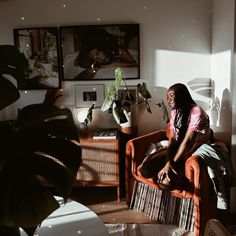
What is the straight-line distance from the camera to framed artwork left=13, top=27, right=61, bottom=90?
3.26 m

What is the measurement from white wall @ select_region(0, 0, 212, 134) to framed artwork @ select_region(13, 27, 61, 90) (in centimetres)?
9

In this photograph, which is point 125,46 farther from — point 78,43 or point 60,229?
point 60,229

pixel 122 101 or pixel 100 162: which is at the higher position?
pixel 122 101

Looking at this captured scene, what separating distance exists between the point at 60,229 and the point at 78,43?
2063 mm

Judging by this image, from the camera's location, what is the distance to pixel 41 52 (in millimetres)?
3293

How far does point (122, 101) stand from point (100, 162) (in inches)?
24.7

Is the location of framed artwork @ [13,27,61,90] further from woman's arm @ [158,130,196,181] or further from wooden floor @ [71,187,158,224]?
woman's arm @ [158,130,196,181]

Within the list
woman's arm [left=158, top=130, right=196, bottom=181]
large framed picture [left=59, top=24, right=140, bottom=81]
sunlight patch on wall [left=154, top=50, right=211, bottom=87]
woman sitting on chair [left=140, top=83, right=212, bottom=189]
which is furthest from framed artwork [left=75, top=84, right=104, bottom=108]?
woman's arm [left=158, top=130, right=196, bottom=181]

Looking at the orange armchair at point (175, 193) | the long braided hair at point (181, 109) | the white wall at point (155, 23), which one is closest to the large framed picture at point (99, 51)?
the white wall at point (155, 23)

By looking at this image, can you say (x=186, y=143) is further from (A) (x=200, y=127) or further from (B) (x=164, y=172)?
(B) (x=164, y=172)

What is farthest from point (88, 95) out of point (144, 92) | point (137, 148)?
point (137, 148)

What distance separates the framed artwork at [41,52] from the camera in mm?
A: 3258

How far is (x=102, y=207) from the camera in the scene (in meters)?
2.97

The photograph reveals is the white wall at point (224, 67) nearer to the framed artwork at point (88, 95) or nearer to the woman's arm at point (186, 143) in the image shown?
the woman's arm at point (186, 143)
